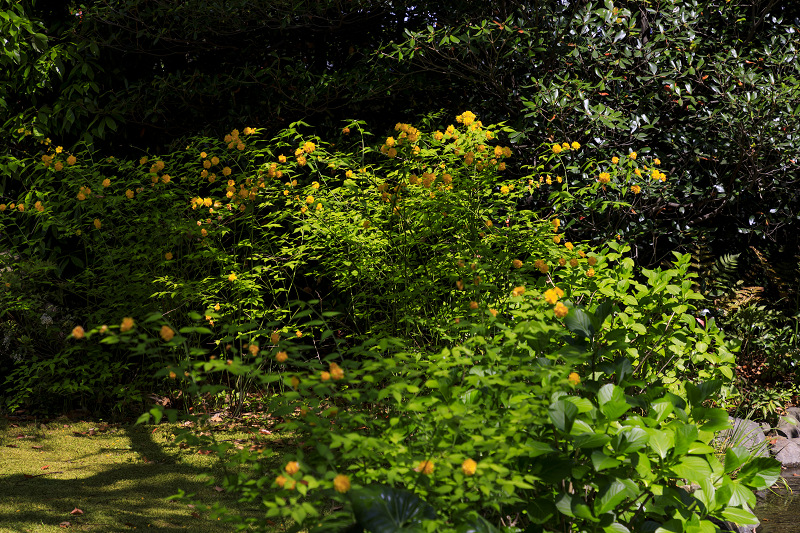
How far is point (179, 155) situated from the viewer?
4859 millimetres

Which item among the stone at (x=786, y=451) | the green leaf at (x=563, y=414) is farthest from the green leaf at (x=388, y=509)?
the stone at (x=786, y=451)

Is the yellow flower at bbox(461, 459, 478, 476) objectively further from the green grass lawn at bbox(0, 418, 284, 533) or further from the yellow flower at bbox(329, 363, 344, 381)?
the green grass lawn at bbox(0, 418, 284, 533)

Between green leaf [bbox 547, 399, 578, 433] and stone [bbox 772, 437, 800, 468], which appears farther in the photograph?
stone [bbox 772, 437, 800, 468]

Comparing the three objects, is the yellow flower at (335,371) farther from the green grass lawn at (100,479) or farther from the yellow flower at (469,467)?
the green grass lawn at (100,479)

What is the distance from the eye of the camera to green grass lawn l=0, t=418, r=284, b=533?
2973mm

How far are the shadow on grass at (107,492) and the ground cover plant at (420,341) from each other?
234 mm

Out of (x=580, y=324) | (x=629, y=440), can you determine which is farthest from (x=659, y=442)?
(x=580, y=324)

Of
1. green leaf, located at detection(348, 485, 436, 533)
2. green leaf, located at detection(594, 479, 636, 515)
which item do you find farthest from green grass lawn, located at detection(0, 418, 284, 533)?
green leaf, located at detection(594, 479, 636, 515)

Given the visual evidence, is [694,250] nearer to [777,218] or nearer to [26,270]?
[777,218]

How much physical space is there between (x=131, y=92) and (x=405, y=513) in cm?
504

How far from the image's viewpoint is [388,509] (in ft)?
5.92

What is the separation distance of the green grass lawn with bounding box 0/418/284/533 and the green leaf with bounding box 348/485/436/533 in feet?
2.76

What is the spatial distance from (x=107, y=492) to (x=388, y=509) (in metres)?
2.22

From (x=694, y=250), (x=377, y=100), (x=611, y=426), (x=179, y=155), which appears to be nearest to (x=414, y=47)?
(x=377, y=100)
